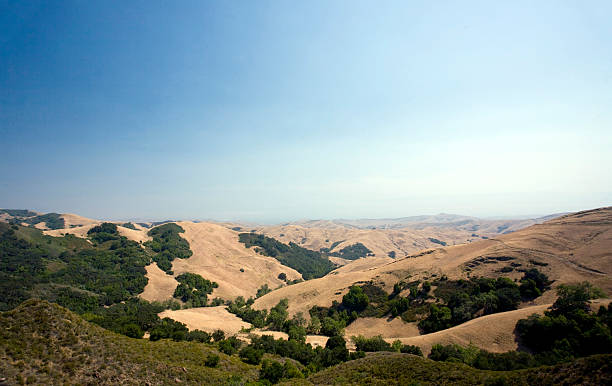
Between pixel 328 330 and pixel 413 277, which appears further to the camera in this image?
pixel 413 277

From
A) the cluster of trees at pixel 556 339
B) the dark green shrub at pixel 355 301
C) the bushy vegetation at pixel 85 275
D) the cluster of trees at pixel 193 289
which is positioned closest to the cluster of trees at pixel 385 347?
the cluster of trees at pixel 556 339

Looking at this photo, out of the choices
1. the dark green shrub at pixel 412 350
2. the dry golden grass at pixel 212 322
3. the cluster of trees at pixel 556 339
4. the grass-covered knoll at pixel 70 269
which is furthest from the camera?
the grass-covered knoll at pixel 70 269

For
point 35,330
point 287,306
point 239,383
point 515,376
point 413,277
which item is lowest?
point 287,306

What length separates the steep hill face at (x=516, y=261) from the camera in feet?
180

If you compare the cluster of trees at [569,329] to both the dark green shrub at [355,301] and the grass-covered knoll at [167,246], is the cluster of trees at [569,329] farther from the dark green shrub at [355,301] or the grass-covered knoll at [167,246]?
the grass-covered knoll at [167,246]

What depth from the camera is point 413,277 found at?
7481cm

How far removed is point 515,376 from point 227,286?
12140cm

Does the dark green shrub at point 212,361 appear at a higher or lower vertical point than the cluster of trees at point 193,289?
higher

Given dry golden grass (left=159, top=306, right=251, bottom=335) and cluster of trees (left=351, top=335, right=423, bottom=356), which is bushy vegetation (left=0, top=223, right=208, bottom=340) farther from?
cluster of trees (left=351, top=335, right=423, bottom=356)

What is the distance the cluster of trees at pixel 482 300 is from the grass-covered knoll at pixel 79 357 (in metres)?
42.9

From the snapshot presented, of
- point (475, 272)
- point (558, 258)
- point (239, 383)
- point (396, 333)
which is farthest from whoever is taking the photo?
point (475, 272)

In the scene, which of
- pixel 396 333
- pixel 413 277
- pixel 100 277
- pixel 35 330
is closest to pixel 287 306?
pixel 396 333

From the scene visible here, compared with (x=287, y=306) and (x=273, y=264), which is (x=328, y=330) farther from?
(x=273, y=264)

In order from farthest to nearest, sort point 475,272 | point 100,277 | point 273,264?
point 273,264, point 100,277, point 475,272
